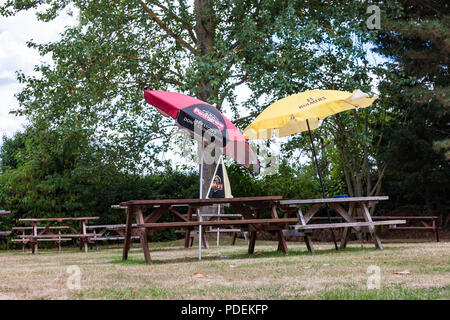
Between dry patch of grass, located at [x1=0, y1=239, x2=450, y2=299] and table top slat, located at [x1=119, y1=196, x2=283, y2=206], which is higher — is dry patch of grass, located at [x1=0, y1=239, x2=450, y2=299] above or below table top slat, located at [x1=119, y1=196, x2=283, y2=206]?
below

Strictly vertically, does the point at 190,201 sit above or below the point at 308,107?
below

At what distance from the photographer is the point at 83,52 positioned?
13.2 meters

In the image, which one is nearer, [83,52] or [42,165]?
[83,52]

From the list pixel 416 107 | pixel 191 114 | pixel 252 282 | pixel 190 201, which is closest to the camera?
pixel 252 282

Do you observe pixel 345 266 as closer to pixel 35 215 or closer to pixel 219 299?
pixel 219 299

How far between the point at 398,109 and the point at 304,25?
3712 mm

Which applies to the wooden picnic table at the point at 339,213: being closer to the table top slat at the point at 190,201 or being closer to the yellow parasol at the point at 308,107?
the yellow parasol at the point at 308,107

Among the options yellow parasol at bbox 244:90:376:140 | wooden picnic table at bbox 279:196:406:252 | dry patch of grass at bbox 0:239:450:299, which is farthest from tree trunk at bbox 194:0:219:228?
dry patch of grass at bbox 0:239:450:299

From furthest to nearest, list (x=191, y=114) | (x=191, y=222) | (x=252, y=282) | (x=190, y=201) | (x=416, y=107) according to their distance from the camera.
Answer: (x=416, y=107)
(x=191, y=114)
(x=191, y=222)
(x=190, y=201)
(x=252, y=282)

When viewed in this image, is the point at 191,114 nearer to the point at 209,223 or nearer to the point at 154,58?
the point at 209,223

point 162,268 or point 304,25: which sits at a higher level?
point 304,25

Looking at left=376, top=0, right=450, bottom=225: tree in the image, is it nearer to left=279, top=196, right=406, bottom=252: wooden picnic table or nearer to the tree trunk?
the tree trunk

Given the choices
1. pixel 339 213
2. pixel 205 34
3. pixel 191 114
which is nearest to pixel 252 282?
pixel 191 114
